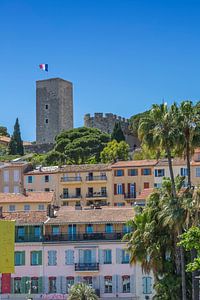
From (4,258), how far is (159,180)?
4297 centimetres

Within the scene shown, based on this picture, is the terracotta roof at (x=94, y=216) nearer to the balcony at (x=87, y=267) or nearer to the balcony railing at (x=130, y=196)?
the balcony at (x=87, y=267)

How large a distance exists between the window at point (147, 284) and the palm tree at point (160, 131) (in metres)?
14.5

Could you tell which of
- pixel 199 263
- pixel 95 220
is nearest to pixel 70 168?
pixel 95 220

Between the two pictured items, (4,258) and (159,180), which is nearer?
(4,258)

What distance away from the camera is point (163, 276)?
52062 mm

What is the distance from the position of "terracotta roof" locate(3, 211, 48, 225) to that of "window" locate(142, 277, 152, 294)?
33.3 ft

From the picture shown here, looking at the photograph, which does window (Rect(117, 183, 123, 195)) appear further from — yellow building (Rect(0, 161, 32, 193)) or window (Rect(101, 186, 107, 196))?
yellow building (Rect(0, 161, 32, 193))

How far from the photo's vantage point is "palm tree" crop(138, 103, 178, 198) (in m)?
50.8

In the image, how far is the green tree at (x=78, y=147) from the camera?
12788 centimetres

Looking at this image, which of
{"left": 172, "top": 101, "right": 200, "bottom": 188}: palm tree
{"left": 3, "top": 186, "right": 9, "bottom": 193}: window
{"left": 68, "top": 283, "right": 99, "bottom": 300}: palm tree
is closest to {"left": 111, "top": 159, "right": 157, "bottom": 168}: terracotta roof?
{"left": 3, "top": 186, "right": 9, "bottom": 193}: window

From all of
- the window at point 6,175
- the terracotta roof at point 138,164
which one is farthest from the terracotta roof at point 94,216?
the window at point 6,175

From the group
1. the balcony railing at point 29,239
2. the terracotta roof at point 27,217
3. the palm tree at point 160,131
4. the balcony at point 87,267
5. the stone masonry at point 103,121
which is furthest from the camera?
the stone masonry at point 103,121

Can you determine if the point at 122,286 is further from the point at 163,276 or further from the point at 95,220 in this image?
the point at 163,276

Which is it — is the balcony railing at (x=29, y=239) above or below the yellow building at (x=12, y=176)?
below
